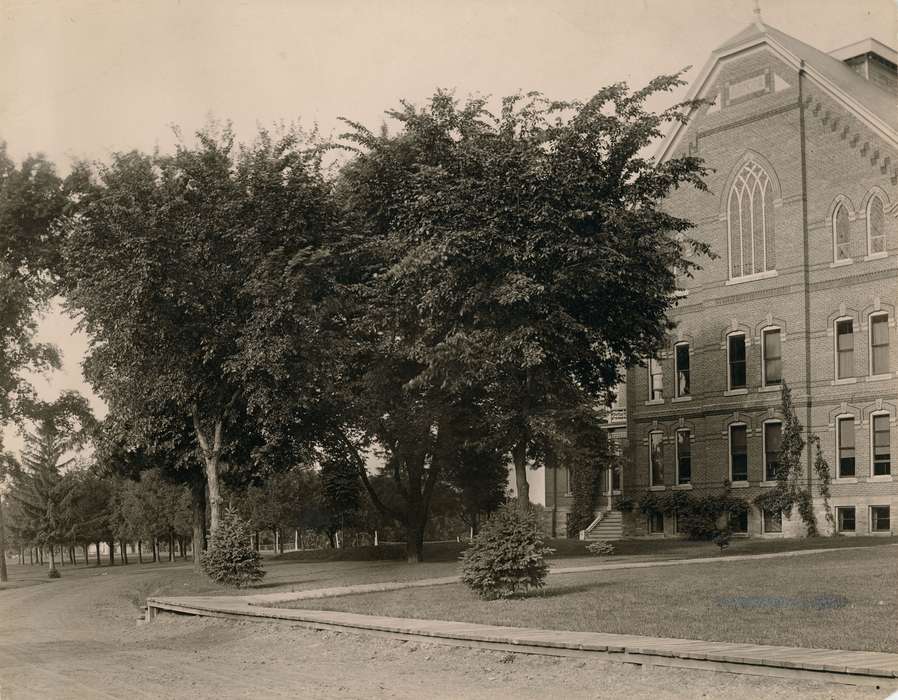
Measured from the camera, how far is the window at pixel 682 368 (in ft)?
140

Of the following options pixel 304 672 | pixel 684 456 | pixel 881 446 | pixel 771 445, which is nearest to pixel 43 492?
pixel 684 456

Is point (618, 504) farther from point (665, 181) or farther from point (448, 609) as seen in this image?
point (448, 609)

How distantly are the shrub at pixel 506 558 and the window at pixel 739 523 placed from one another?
76.4 ft

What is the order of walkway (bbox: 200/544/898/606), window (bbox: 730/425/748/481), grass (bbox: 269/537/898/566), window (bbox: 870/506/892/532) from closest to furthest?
1. walkway (bbox: 200/544/898/606)
2. grass (bbox: 269/537/898/566)
3. window (bbox: 870/506/892/532)
4. window (bbox: 730/425/748/481)

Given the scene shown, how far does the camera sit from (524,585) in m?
17.7

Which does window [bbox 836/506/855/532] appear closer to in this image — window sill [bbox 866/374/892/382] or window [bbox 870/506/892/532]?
window [bbox 870/506/892/532]

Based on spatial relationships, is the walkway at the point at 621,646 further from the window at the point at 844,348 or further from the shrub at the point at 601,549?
the window at the point at 844,348

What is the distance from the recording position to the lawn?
12.5m

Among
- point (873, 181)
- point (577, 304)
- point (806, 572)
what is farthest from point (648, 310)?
point (873, 181)

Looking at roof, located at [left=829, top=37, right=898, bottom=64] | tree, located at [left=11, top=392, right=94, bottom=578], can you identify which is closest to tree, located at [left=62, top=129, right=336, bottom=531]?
roof, located at [left=829, top=37, right=898, bottom=64]

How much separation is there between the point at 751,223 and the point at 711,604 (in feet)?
87.3

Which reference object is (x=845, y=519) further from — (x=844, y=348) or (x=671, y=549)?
A: (x=671, y=549)

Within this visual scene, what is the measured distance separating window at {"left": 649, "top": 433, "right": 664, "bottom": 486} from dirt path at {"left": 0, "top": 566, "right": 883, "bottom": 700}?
27.9 metres

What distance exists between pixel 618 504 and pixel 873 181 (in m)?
17.3
